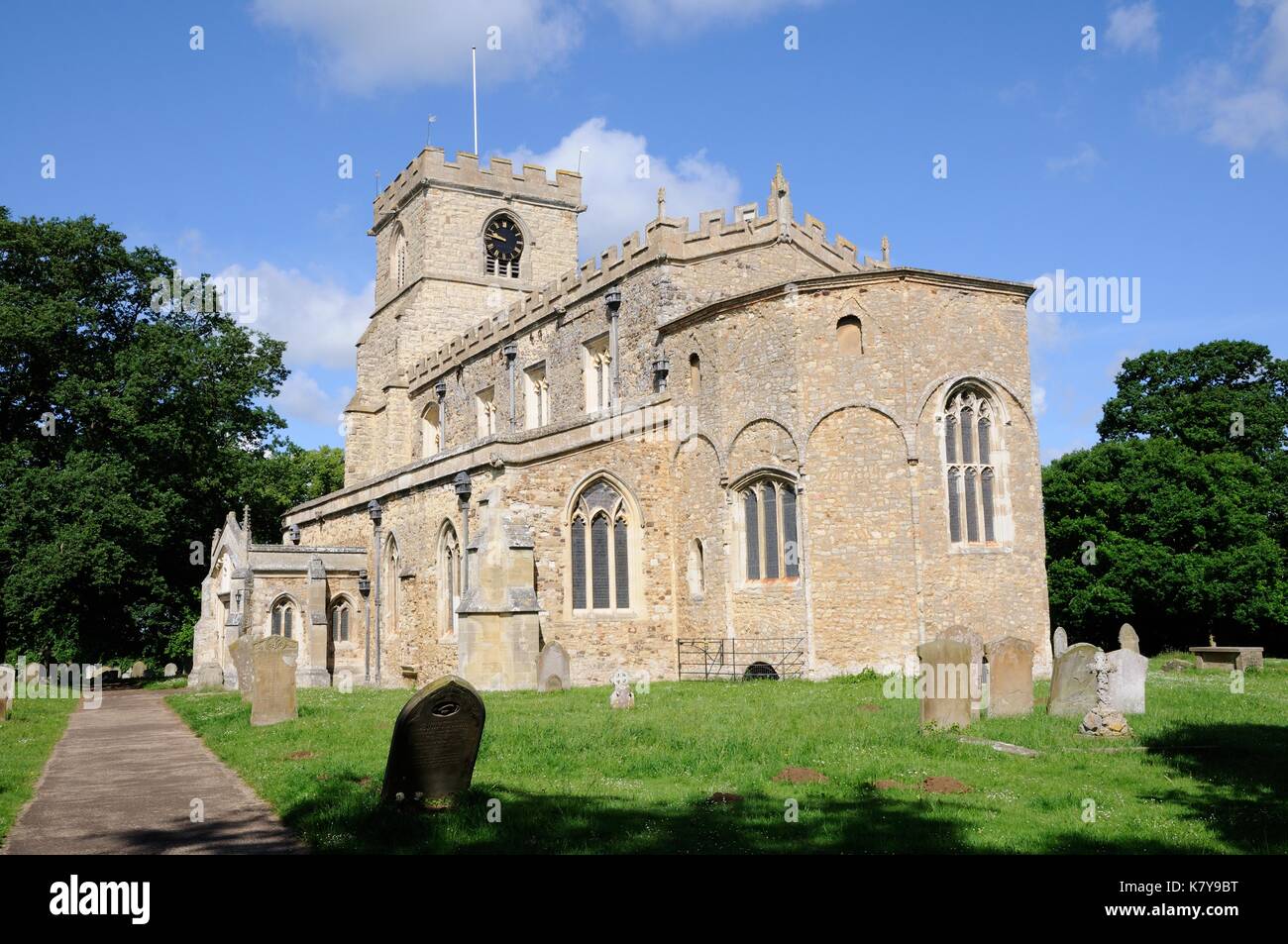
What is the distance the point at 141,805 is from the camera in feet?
31.6

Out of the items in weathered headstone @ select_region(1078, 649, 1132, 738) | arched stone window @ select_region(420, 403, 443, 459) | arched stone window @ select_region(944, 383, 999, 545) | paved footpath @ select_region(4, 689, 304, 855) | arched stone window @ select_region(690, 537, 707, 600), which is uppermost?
arched stone window @ select_region(420, 403, 443, 459)

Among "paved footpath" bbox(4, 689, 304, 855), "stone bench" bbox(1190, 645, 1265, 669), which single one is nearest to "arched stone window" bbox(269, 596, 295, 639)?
"paved footpath" bbox(4, 689, 304, 855)

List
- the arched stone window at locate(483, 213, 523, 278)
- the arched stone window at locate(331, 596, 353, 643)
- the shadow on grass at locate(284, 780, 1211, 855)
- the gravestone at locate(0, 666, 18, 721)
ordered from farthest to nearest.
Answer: the arched stone window at locate(483, 213, 523, 278), the arched stone window at locate(331, 596, 353, 643), the gravestone at locate(0, 666, 18, 721), the shadow on grass at locate(284, 780, 1211, 855)

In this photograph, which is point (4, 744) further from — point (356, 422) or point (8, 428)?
point (356, 422)

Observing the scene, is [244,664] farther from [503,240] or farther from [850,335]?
[503,240]

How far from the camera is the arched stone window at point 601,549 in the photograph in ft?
74.1

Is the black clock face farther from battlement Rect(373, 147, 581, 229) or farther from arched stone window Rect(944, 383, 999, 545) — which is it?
arched stone window Rect(944, 383, 999, 545)

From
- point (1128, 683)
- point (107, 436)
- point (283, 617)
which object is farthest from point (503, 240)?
point (1128, 683)

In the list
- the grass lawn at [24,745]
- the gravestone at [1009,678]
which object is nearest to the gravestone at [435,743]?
the grass lawn at [24,745]

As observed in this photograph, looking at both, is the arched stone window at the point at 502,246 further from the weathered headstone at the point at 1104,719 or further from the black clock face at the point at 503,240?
the weathered headstone at the point at 1104,719

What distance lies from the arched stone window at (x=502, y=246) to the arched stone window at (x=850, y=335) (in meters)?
22.6

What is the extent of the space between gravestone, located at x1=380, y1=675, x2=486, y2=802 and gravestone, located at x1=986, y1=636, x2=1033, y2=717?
7631 mm

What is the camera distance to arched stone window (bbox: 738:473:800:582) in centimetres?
2133
